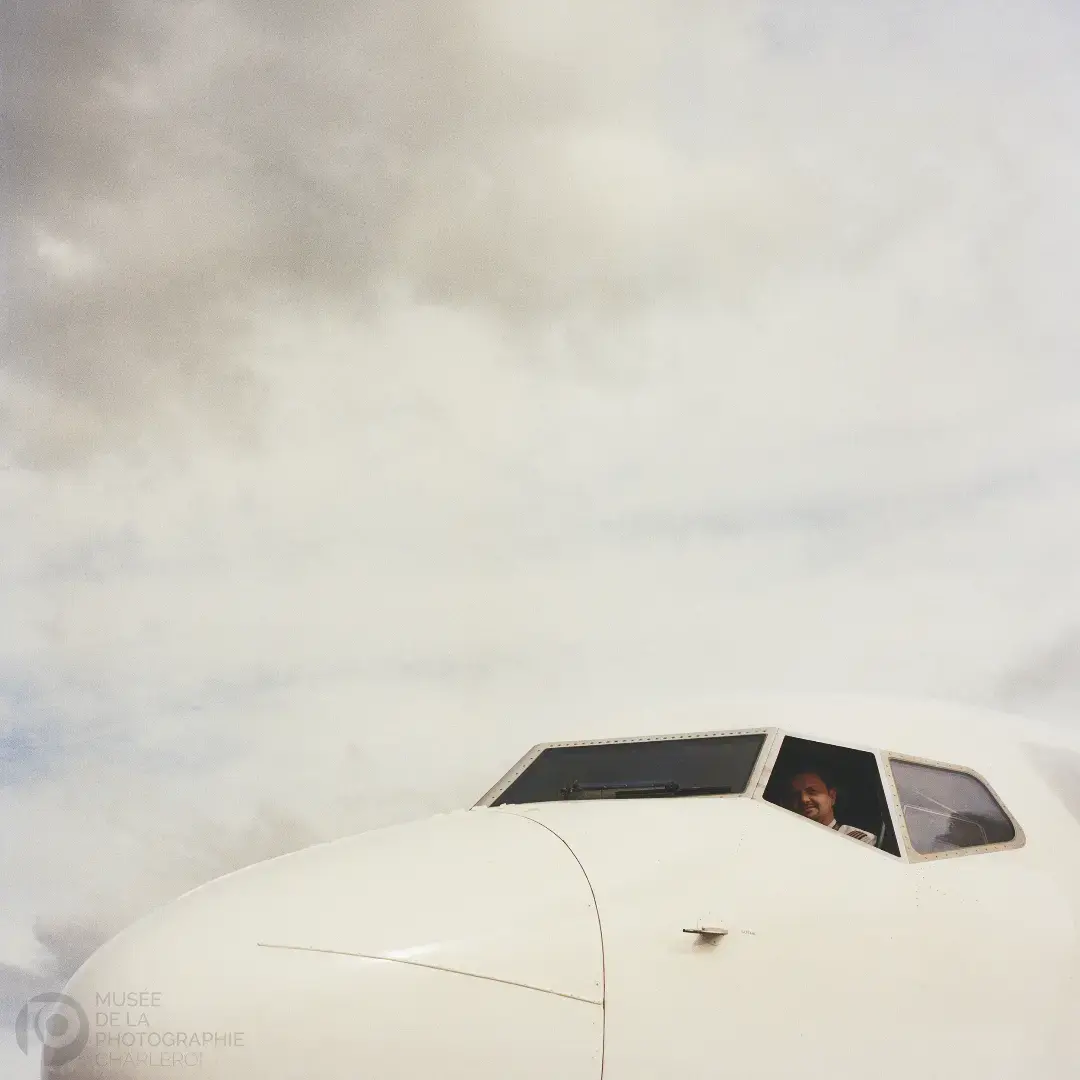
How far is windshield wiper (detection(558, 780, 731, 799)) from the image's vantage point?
27.1ft

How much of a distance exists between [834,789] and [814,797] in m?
0.17

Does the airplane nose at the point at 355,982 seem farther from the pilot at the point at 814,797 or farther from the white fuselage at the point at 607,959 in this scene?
the pilot at the point at 814,797

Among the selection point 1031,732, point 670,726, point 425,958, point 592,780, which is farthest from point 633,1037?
point 1031,732

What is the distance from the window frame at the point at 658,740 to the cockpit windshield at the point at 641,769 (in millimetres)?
21

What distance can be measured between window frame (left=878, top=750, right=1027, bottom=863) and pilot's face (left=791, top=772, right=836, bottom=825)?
0.45 meters

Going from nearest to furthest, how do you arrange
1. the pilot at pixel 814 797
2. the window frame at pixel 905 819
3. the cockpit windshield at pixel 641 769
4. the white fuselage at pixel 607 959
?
the white fuselage at pixel 607 959 < the window frame at pixel 905 819 < the pilot at pixel 814 797 < the cockpit windshield at pixel 641 769

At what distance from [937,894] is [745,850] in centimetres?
139

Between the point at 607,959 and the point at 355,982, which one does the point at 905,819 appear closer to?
the point at 607,959

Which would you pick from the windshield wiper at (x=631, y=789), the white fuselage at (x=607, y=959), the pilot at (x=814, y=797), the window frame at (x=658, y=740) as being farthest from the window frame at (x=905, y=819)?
the windshield wiper at (x=631, y=789)

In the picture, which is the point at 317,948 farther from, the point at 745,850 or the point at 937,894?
→ the point at 937,894

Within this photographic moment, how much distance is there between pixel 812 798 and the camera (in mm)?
8328

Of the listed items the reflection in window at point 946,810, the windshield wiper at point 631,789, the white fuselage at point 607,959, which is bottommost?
the white fuselage at point 607,959

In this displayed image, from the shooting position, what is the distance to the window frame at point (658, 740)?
8.16m

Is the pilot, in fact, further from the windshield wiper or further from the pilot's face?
the windshield wiper
